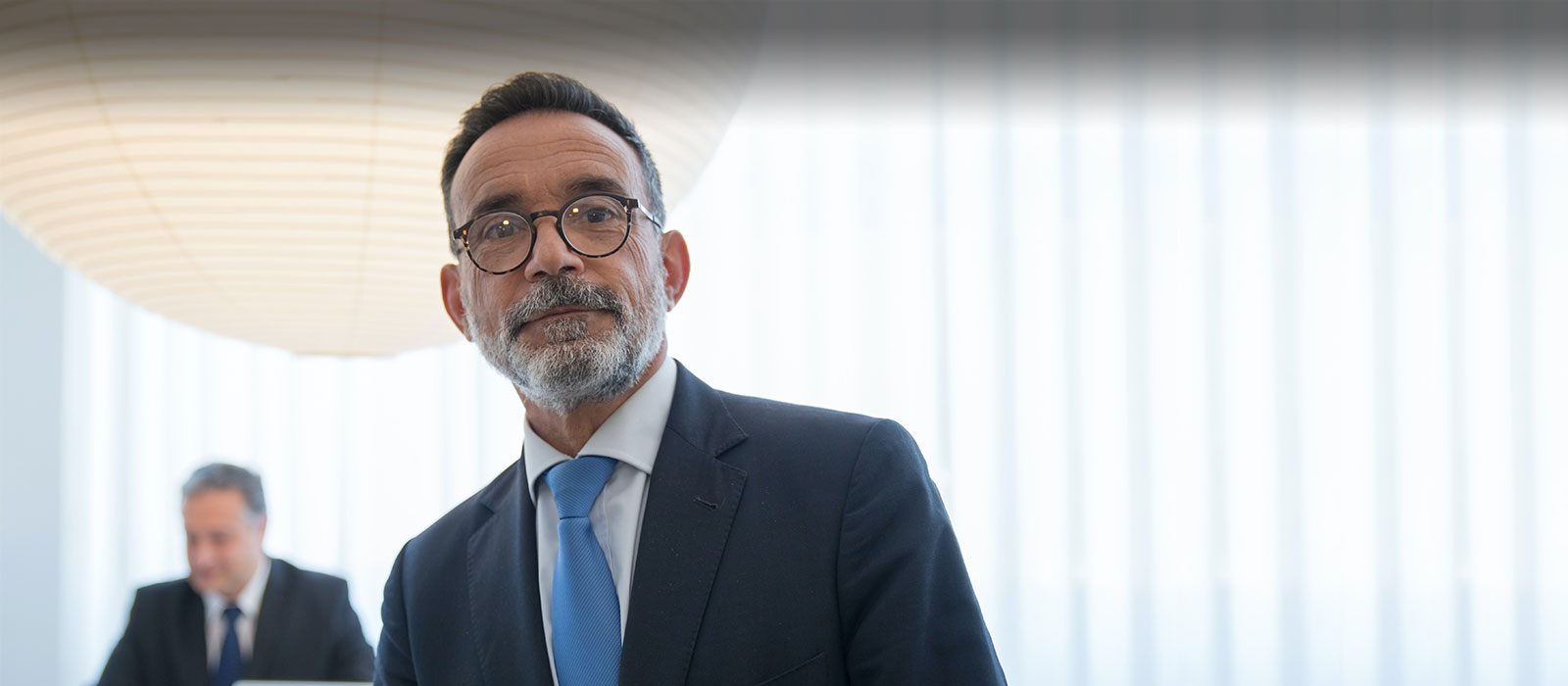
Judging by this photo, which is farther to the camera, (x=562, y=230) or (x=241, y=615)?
(x=241, y=615)

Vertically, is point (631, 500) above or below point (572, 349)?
below

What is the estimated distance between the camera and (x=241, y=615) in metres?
2.74

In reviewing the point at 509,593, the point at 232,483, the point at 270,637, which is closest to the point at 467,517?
the point at 509,593

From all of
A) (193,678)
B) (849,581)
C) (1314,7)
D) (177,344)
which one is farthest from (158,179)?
(1314,7)

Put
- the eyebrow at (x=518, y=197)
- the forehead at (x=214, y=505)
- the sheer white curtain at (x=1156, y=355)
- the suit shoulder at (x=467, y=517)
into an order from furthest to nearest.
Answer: the sheer white curtain at (x=1156, y=355) → the forehead at (x=214, y=505) → the suit shoulder at (x=467, y=517) → the eyebrow at (x=518, y=197)

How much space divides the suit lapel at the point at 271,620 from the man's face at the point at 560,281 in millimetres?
1826

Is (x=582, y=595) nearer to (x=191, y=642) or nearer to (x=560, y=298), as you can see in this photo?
(x=560, y=298)

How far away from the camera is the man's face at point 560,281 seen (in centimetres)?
106

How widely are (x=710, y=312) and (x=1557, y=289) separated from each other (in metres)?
2.04

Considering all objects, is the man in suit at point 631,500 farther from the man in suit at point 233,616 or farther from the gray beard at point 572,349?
the man in suit at point 233,616

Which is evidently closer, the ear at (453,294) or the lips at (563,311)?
the lips at (563,311)

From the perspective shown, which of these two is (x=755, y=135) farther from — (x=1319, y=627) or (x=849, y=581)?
(x=849, y=581)

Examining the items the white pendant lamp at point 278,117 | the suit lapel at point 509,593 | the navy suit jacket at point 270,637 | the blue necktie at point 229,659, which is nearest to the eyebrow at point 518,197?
the white pendant lamp at point 278,117

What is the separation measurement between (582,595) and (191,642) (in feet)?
6.64
